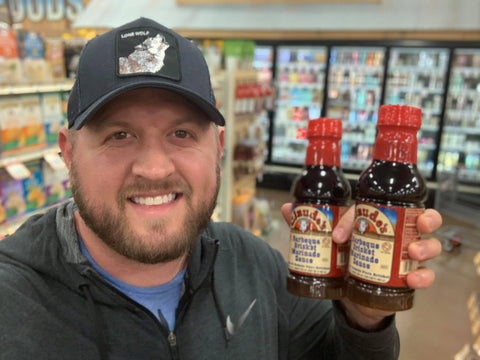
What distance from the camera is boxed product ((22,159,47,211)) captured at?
281cm

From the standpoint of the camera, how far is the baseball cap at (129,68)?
995 millimetres

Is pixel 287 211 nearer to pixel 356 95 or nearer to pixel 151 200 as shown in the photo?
pixel 151 200

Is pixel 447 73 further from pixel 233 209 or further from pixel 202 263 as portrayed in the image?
pixel 202 263

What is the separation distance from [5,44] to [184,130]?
6.83 feet

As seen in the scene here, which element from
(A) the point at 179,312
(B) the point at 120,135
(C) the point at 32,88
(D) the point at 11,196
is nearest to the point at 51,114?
(C) the point at 32,88

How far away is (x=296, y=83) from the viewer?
7.04m

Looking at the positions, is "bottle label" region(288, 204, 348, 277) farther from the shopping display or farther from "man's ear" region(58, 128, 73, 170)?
the shopping display

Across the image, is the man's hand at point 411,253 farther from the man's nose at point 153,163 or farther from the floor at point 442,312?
the floor at point 442,312

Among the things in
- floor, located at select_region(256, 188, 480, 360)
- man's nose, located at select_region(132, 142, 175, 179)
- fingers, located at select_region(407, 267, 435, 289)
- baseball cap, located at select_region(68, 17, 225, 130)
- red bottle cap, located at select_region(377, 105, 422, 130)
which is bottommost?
floor, located at select_region(256, 188, 480, 360)

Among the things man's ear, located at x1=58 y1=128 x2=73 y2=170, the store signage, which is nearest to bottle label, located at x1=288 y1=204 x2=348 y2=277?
man's ear, located at x1=58 y1=128 x2=73 y2=170

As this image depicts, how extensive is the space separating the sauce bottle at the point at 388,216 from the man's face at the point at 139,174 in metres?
0.43

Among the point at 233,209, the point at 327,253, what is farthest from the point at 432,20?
the point at 327,253

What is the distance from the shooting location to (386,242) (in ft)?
3.34

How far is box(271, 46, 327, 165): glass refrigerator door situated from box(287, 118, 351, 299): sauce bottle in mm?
5685
